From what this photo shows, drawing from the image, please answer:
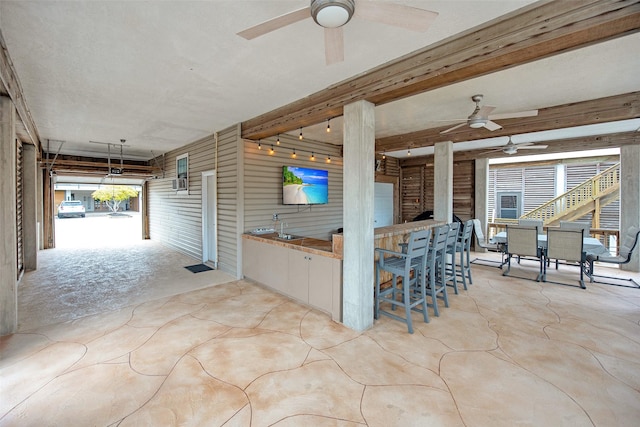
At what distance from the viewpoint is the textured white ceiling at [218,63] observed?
2.03 meters

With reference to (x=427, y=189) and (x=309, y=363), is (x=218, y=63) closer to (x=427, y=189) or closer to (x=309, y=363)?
(x=309, y=363)

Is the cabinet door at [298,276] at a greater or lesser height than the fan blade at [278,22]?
lesser

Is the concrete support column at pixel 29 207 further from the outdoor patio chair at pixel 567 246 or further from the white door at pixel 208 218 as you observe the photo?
the outdoor patio chair at pixel 567 246

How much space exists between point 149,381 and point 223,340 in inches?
29.2

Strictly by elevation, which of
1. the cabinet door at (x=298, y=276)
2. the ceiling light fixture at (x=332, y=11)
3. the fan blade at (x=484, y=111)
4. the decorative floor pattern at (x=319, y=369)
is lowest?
the decorative floor pattern at (x=319, y=369)

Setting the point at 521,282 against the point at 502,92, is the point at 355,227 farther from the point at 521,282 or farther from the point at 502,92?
the point at 521,282

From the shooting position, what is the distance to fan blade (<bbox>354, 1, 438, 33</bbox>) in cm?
156

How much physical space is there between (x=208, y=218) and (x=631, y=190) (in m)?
9.11

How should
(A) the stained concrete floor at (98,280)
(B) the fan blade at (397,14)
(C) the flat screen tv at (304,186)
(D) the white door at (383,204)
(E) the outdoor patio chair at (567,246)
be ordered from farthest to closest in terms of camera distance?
(D) the white door at (383,204) < (C) the flat screen tv at (304,186) < (E) the outdoor patio chair at (567,246) < (A) the stained concrete floor at (98,280) < (B) the fan blade at (397,14)

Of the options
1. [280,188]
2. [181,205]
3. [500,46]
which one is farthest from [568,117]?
[181,205]

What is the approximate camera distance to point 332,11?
5.38 ft

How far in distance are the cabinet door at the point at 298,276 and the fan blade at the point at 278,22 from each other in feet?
8.48

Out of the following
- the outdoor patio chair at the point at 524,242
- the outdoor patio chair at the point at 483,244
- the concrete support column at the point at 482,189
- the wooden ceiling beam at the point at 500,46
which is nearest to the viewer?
the wooden ceiling beam at the point at 500,46

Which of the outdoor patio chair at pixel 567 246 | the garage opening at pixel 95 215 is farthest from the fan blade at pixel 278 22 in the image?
the garage opening at pixel 95 215
